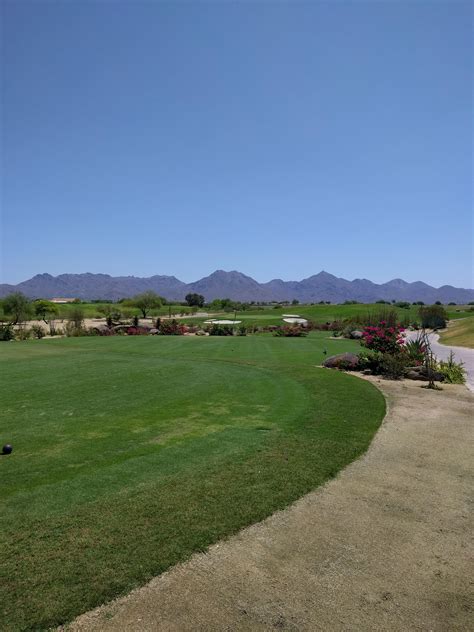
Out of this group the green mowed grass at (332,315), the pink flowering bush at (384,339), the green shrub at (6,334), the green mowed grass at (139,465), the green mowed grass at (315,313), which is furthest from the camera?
the green mowed grass at (315,313)

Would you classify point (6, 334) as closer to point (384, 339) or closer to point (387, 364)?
point (384, 339)

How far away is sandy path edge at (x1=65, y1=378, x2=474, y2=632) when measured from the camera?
3.53m

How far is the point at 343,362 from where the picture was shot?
17859mm

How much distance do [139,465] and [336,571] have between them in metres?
3.42

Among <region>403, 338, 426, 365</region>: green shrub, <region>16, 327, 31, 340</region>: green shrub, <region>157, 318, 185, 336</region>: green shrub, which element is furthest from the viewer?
<region>157, 318, 185, 336</region>: green shrub

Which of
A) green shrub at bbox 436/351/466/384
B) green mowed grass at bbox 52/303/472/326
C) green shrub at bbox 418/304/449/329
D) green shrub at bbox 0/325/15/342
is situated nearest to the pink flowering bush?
green shrub at bbox 436/351/466/384

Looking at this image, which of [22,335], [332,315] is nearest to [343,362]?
[22,335]

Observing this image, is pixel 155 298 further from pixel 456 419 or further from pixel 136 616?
pixel 136 616

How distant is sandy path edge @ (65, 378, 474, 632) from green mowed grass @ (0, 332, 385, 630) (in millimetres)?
266

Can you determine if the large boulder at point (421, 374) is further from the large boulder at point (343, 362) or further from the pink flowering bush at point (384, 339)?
the large boulder at point (343, 362)

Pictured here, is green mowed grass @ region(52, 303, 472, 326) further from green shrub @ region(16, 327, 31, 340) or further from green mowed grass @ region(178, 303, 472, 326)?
green shrub @ region(16, 327, 31, 340)

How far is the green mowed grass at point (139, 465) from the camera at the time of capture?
4.05m

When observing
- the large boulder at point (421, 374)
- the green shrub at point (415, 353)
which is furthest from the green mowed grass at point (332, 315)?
the large boulder at point (421, 374)

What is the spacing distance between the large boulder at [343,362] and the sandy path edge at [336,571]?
36.6ft
